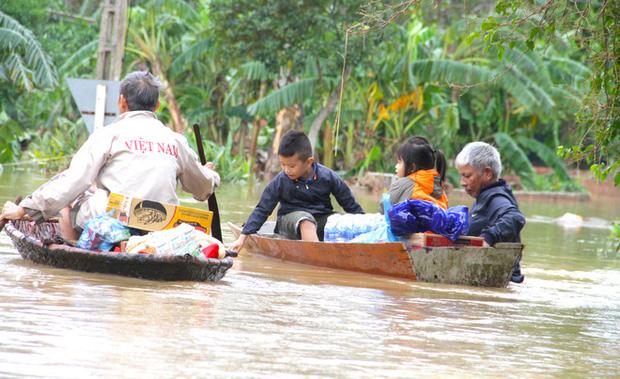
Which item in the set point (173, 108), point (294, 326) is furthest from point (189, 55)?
point (294, 326)

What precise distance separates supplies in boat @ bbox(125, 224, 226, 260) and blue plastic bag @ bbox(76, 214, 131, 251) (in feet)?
0.28

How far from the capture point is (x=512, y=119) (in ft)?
109

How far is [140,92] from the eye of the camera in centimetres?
767

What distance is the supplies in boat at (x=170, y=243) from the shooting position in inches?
291

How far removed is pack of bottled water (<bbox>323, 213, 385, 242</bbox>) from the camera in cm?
956

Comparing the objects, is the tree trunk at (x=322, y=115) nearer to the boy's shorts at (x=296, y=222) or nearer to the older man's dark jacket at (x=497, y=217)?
the boy's shorts at (x=296, y=222)

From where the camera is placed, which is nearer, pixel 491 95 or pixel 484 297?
pixel 484 297

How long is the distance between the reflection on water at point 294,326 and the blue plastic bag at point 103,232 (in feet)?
0.74

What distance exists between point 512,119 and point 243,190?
12793mm

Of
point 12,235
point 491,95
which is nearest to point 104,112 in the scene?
point 12,235

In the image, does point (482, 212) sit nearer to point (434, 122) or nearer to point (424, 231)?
point (424, 231)

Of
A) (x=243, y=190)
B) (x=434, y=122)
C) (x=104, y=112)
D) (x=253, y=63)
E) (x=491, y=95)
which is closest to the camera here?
(x=104, y=112)

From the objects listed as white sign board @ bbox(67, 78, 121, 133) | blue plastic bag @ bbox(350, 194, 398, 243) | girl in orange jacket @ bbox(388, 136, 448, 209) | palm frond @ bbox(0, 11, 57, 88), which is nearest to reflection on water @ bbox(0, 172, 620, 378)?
blue plastic bag @ bbox(350, 194, 398, 243)

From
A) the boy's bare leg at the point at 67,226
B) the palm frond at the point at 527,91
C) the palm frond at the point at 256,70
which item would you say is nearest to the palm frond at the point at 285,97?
the palm frond at the point at 256,70
